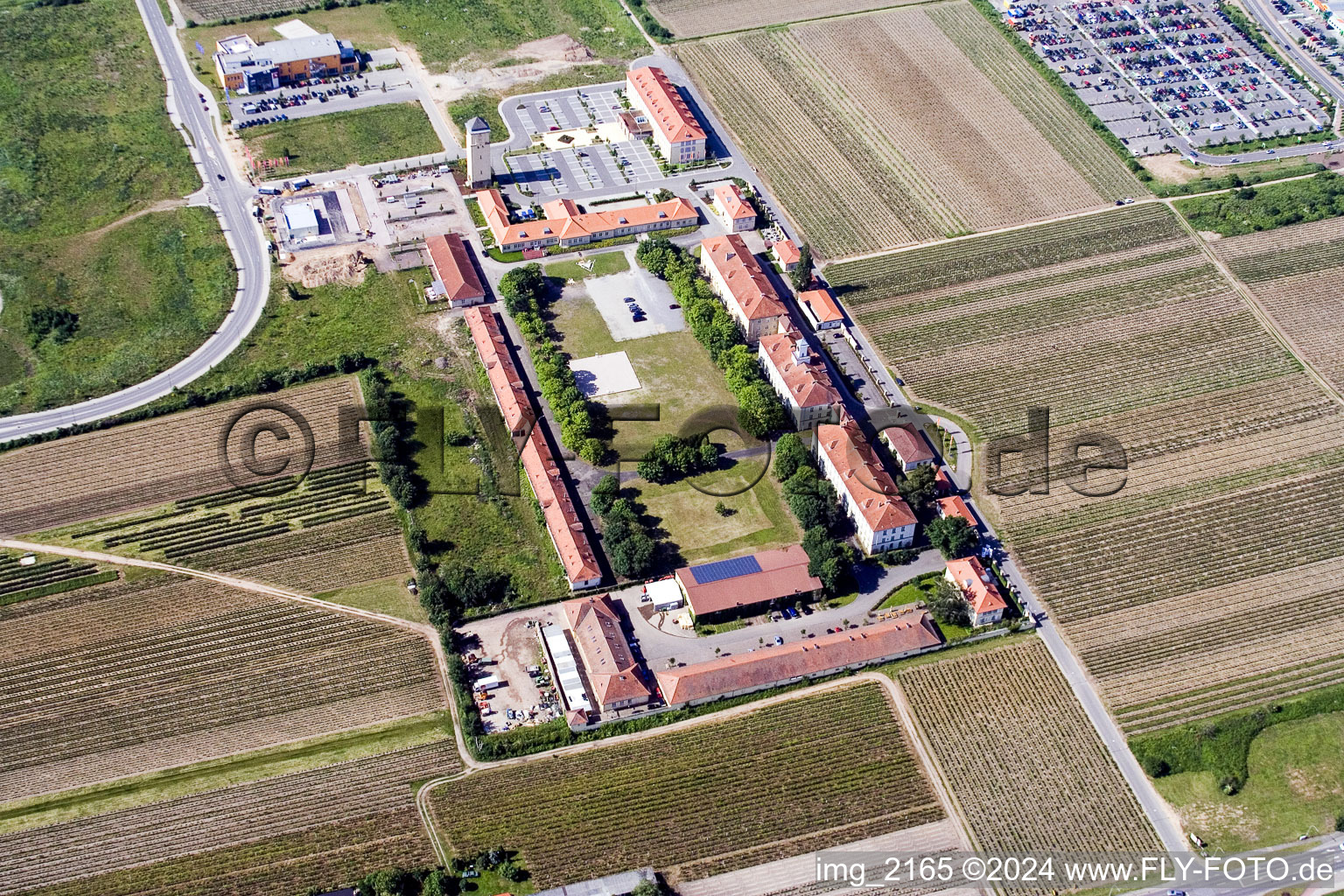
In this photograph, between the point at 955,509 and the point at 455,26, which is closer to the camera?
the point at 955,509

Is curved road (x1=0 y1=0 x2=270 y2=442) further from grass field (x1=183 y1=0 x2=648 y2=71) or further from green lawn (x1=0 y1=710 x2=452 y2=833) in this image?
green lawn (x1=0 y1=710 x2=452 y2=833)

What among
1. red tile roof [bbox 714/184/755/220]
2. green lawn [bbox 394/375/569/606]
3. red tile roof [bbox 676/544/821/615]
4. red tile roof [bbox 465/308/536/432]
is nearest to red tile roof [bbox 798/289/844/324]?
red tile roof [bbox 714/184/755/220]

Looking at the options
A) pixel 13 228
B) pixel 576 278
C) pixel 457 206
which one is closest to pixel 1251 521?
pixel 576 278

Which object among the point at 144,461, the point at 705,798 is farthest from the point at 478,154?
the point at 705,798

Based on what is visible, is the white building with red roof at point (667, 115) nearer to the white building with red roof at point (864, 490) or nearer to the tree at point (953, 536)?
the white building with red roof at point (864, 490)

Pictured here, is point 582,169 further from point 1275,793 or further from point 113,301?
point 1275,793
